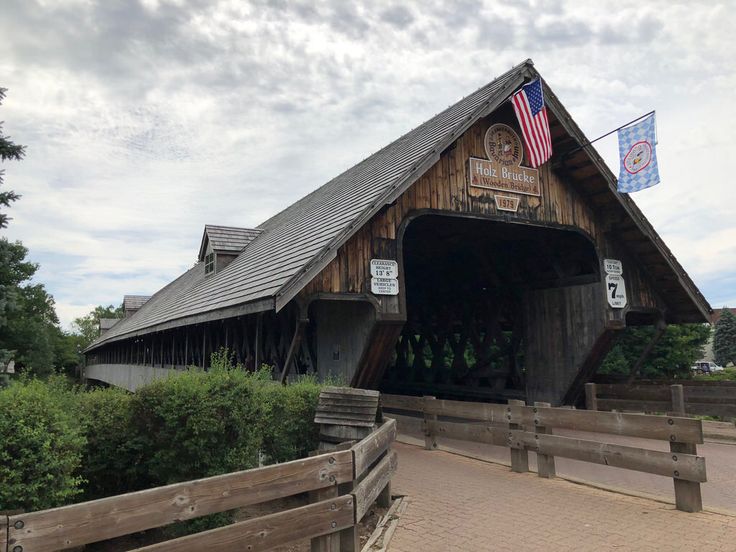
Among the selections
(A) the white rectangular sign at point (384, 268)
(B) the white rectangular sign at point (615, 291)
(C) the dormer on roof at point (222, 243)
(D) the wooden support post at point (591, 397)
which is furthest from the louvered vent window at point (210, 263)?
(B) the white rectangular sign at point (615, 291)

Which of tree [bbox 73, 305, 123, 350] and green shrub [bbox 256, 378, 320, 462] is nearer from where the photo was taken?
green shrub [bbox 256, 378, 320, 462]

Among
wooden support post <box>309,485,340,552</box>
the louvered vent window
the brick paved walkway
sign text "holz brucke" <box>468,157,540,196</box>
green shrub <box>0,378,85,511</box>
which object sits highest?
sign text "holz brucke" <box>468,157,540,196</box>

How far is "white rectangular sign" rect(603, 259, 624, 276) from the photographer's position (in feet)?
42.5

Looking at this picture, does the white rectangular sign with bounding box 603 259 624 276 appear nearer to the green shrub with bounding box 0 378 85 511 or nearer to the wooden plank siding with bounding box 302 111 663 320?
the wooden plank siding with bounding box 302 111 663 320

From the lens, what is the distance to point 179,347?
20047 millimetres

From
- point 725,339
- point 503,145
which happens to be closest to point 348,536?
point 503,145

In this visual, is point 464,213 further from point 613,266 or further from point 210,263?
point 210,263

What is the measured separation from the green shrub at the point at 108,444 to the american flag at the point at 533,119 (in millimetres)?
8897

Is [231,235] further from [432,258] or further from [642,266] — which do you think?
[642,266]

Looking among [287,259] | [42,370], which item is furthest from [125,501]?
[42,370]

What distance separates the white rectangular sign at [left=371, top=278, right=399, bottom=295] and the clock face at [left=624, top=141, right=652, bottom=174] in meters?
5.07

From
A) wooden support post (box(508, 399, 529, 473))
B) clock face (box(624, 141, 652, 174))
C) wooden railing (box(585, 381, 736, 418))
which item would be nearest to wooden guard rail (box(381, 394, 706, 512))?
wooden support post (box(508, 399, 529, 473))

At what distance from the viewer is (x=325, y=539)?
4508mm

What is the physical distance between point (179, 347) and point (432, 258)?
30.9 ft
